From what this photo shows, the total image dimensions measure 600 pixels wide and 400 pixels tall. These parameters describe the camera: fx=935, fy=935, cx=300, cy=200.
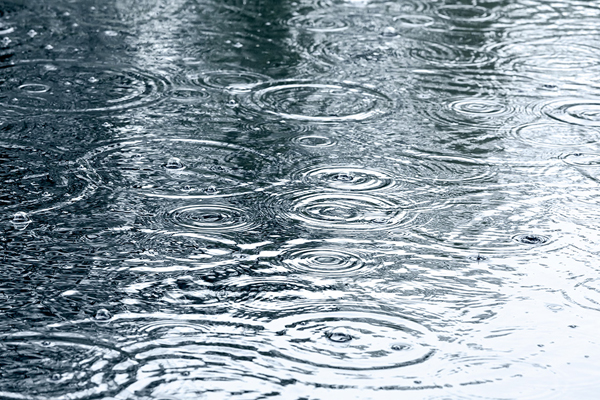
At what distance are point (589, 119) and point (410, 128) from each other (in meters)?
0.78

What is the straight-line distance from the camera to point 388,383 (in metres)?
2.17

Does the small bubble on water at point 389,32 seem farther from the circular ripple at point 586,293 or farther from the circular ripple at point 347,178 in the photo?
the circular ripple at point 586,293

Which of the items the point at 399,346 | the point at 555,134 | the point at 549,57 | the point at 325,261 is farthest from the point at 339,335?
the point at 549,57

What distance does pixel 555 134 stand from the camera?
12.2 feet

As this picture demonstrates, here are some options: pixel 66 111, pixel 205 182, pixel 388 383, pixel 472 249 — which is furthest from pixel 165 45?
pixel 388 383

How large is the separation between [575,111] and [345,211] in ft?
4.65

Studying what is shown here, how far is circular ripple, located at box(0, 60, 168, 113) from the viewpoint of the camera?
3.87 meters

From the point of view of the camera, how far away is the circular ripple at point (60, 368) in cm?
211

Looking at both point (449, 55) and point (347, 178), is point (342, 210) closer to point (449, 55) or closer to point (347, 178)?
point (347, 178)

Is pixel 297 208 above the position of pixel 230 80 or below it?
below

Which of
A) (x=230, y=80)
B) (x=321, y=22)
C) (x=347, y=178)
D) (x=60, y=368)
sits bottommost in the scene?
(x=60, y=368)

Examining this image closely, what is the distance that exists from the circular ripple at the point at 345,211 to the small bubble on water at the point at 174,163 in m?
0.47

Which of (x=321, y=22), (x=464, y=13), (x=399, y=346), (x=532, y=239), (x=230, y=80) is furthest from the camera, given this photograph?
(x=464, y=13)

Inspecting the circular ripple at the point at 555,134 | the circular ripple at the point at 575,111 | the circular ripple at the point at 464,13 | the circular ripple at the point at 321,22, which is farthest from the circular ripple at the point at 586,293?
the circular ripple at the point at 464,13
